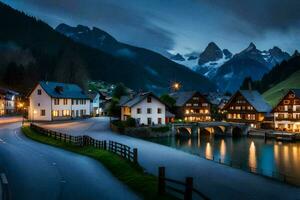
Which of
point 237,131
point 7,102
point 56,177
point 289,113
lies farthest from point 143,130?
point 7,102

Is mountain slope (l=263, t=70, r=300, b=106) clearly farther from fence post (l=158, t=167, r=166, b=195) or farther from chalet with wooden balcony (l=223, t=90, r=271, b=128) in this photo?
fence post (l=158, t=167, r=166, b=195)

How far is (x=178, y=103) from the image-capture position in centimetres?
12138

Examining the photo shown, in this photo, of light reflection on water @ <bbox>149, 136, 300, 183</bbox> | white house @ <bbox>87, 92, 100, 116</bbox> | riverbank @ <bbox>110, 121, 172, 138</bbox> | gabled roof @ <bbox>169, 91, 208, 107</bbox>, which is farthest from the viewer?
white house @ <bbox>87, 92, 100, 116</bbox>

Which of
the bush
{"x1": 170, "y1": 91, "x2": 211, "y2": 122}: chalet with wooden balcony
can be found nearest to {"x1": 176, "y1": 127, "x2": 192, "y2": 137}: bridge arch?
the bush

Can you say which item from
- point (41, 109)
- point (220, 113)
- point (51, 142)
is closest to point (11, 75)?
point (41, 109)

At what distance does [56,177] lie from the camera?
1088 inches

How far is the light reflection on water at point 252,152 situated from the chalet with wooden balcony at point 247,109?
624 inches

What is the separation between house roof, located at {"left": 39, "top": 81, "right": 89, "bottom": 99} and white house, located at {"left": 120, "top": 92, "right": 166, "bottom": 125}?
19885mm

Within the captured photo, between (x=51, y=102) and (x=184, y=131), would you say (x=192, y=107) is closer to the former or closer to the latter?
(x=184, y=131)

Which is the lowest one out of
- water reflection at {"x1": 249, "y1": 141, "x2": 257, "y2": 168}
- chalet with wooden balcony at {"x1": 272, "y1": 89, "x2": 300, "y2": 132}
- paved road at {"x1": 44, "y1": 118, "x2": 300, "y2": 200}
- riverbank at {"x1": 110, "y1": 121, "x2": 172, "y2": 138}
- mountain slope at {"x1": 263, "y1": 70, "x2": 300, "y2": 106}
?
water reflection at {"x1": 249, "y1": 141, "x2": 257, "y2": 168}

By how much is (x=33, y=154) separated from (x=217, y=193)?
77.8ft

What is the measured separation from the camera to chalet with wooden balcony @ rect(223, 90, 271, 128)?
4373 inches

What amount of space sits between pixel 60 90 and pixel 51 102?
697 centimetres

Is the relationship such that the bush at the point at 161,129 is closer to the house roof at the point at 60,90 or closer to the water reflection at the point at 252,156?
the water reflection at the point at 252,156
